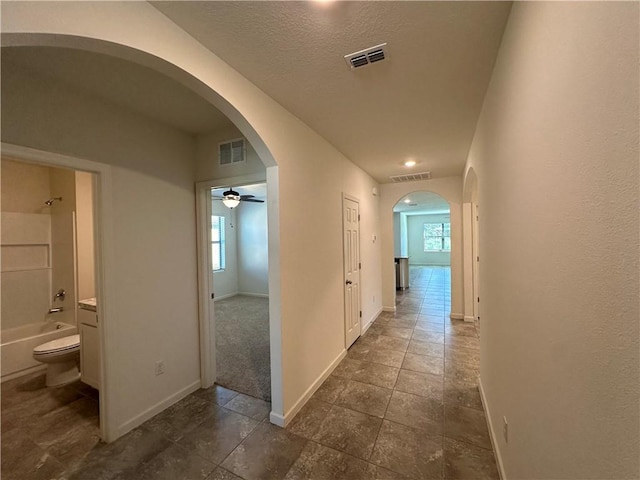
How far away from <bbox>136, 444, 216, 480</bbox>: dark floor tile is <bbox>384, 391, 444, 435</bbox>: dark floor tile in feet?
4.66

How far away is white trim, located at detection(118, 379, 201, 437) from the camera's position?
2.02 metres

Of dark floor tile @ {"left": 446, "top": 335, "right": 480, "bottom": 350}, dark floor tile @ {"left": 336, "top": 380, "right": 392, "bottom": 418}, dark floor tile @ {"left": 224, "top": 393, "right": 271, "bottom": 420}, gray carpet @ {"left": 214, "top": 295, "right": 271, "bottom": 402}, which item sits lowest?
gray carpet @ {"left": 214, "top": 295, "right": 271, "bottom": 402}

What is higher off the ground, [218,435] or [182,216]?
[182,216]

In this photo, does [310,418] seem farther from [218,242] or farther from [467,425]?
[218,242]

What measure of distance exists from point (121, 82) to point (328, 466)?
3013 millimetres

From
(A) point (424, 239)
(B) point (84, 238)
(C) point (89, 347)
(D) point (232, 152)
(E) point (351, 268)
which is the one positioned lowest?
(C) point (89, 347)

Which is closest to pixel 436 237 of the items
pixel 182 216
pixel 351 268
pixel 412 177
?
pixel 412 177

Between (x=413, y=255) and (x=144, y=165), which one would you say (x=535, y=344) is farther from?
(x=413, y=255)

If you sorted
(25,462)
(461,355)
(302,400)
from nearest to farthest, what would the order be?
1. (25,462)
2. (302,400)
3. (461,355)

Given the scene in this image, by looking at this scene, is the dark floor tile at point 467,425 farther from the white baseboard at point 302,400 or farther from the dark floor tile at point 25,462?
the dark floor tile at point 25,462

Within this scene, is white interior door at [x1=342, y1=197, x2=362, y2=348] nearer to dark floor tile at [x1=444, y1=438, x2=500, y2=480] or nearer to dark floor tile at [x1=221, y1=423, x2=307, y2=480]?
dark floor tile at [x1=221, y1=423, x2=307, y2=480]

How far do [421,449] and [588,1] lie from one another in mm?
2403

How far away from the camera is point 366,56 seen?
1529mm

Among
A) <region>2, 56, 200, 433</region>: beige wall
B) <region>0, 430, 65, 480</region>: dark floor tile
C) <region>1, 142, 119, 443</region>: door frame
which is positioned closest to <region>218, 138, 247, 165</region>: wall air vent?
<region>2, 56, 200, 433</region>: beige wall
